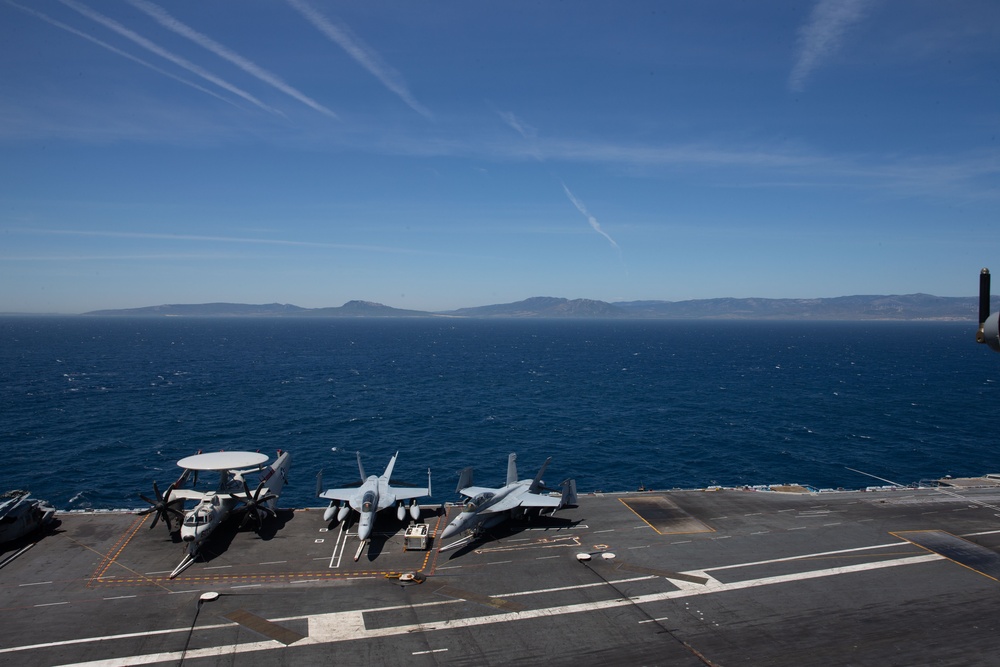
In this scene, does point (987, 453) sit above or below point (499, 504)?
below

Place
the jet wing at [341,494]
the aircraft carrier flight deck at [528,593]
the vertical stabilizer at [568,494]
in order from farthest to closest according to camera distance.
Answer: the vertical stabilizer at [568,494]
the jet wing at [341,494]
the aircraft carrier flight deck at [528,593]

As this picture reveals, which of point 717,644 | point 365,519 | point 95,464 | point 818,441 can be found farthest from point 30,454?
point 818,441

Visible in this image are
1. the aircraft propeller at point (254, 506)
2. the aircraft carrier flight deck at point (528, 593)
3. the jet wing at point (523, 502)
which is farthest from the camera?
the jet wing at point (523, 502)

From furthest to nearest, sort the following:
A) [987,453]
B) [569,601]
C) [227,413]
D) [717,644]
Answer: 1. [227,413]
2. [987,453]
3. [569,601]
4. [717,644]

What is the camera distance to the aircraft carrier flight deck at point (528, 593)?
93.5 feet

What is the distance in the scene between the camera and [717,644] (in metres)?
29.4

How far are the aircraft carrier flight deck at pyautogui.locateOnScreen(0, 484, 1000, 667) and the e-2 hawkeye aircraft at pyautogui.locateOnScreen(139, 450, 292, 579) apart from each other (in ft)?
4.82

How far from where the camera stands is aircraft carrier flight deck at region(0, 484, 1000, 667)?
28.5 metres

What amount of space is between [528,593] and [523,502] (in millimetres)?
11649

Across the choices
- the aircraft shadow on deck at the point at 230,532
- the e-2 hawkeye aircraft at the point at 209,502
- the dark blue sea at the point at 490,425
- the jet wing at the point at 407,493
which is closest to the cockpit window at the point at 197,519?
the e-2 hawkeye aircraft at the point at 209,502

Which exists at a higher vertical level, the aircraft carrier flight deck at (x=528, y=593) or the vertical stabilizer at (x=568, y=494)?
the vertical stabilizer at (x=568, y=494)

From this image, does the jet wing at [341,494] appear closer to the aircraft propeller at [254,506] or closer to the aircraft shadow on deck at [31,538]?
the aircraft propeller at [254,506]

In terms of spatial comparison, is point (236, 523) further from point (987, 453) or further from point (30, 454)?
point (987, 453)

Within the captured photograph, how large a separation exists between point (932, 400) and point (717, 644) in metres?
123
